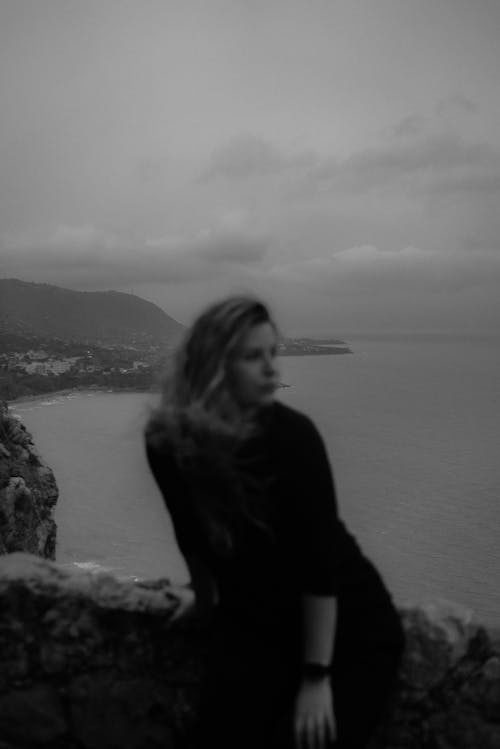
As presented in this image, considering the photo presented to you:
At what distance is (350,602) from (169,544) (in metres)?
38.2

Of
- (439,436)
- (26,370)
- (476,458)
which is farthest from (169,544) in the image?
(26,370)

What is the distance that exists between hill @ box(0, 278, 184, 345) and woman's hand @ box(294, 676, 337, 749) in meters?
139

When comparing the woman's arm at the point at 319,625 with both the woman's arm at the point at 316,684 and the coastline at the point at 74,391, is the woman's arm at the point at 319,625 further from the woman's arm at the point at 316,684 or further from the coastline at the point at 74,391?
the coastline at the point at 74,391

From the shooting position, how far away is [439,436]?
6531 centimetres

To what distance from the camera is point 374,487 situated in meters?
48.2

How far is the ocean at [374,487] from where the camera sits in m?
34.8

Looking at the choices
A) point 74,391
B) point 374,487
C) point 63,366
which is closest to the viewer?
point 374,487

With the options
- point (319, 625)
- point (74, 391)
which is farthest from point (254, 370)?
point (74, 391)

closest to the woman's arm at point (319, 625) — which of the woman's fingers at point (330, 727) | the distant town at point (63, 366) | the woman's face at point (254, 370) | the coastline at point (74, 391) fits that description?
the woman's fingers at point (330, 727)

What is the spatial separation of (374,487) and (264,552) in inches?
Result: 1871

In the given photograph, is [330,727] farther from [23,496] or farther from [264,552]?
[23,496]

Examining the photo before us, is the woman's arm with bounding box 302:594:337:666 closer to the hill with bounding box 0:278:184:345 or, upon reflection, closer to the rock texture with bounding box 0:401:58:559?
the rock texture with bounding box 0:401:58:559

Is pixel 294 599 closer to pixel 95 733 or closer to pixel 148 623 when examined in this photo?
pixel 148 623

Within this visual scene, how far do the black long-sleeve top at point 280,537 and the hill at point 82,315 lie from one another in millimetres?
139060
